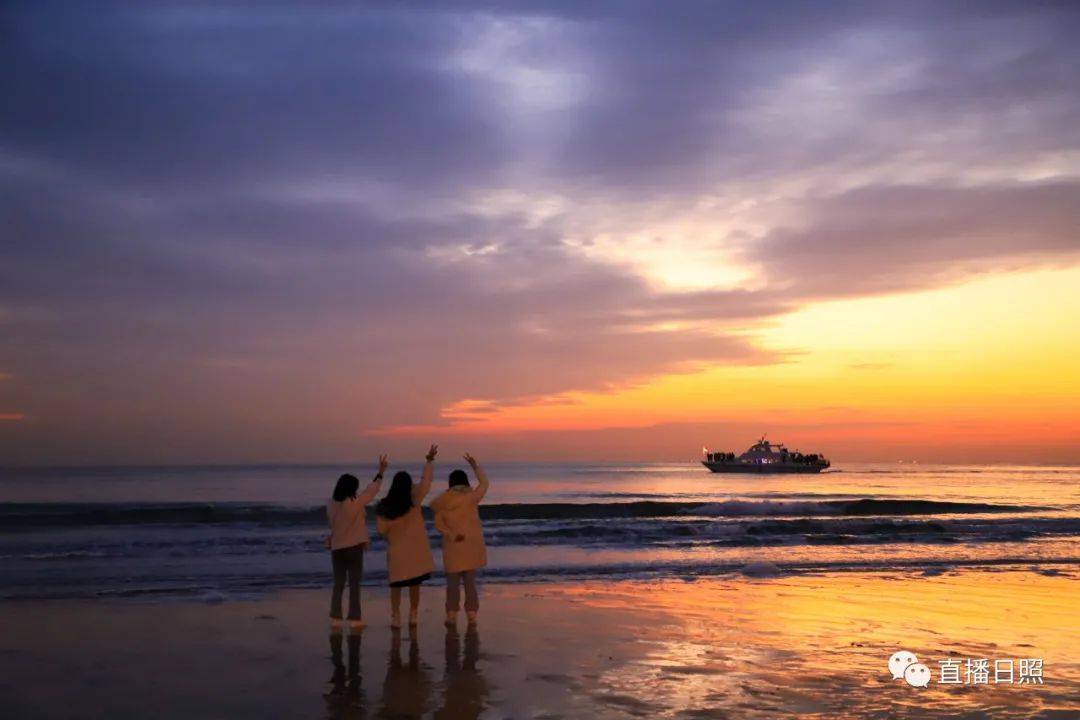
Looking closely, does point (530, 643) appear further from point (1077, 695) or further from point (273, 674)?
point (1077, 695)

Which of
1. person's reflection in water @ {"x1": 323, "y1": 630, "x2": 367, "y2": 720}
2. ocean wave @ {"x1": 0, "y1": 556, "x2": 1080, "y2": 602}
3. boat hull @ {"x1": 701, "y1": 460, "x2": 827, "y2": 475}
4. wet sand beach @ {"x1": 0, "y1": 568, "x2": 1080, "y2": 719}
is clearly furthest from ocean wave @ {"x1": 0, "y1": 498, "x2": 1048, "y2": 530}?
boat hull @ {"x1": 701, "y1": 460, "x2": 827, "y2": 475}

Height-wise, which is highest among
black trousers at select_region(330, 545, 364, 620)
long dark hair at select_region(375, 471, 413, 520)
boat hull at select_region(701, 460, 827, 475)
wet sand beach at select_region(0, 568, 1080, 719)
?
long dark hair at select_region(375, 471, 413, 520)

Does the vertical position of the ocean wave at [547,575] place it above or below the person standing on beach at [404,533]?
below

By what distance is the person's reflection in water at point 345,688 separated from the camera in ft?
21.3

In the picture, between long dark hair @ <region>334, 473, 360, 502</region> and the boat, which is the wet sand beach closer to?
long dark hair @ <region>334, 473, 360, 502</region>

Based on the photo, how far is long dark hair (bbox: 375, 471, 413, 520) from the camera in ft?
30.8

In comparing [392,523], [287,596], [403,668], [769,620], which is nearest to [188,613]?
[287,596]

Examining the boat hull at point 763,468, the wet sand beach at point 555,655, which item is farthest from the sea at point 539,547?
the boat hull at point 763,468

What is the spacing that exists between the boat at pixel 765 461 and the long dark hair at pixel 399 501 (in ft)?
289

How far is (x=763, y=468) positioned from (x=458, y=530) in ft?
296

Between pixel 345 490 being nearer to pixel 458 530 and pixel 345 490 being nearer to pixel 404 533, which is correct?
pixel 404 533

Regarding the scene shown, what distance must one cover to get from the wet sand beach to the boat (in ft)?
273

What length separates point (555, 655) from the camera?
850 cm

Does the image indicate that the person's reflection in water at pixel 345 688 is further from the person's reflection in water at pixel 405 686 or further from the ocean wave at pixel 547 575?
the ocean wave at pixel 547 575
